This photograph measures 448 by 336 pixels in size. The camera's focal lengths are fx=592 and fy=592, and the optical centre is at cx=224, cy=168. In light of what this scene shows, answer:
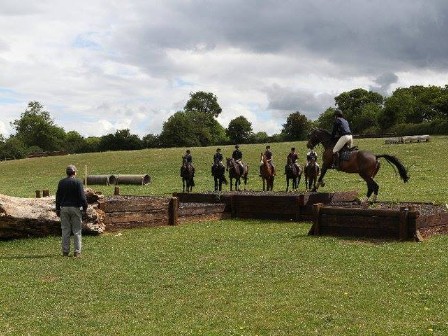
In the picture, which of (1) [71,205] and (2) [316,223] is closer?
(1) [71,205]

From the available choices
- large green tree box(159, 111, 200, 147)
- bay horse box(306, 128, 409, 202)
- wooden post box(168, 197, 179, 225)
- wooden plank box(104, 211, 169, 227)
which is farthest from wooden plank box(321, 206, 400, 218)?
large green tree box(159, 111, 200, 147)

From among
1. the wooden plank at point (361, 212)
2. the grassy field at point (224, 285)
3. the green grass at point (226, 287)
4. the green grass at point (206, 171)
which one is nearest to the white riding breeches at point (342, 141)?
the grassy field at point (224, 285)

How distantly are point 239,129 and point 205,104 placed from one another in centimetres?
2571

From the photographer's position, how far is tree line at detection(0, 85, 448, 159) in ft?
308

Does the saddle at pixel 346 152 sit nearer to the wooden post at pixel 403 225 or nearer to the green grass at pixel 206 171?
the wooden post at pixel 403 225

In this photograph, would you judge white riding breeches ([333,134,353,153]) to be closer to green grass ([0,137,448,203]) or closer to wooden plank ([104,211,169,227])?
wooden plank ([104,211,169,227])

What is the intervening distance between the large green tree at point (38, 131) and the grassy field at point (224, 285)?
123369 mm

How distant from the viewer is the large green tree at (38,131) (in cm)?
13562

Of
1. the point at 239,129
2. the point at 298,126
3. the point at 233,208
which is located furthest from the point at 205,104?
the point at 233,208

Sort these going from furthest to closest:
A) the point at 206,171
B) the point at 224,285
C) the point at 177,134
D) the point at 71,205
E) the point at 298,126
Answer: the point at 298,126
the point at 177,134
the point at 206,171
the point at 71,205
the point at 224,285

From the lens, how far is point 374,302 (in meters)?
9.23

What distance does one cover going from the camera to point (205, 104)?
14462 centimetres

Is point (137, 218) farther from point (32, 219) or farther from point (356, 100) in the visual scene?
point (356, 100)

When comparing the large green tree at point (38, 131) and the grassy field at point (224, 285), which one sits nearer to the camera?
the grassy field at point (224, 285)
